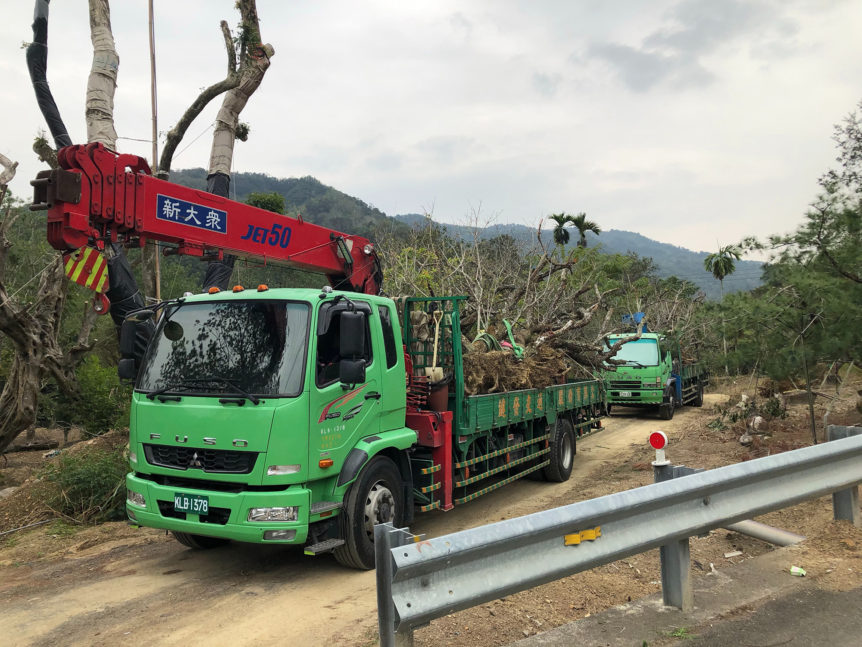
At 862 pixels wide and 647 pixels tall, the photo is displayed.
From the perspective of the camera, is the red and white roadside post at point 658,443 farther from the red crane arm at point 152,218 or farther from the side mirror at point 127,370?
the side mirror at point 127,370

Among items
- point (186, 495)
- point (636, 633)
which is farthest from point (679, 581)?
point (186, 495)

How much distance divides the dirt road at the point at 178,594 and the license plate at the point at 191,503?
67cm

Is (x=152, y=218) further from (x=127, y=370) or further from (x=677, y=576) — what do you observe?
(x=677, y=576)

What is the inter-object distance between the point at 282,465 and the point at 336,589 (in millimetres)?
1121

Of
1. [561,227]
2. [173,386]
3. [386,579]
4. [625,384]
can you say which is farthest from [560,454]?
[561,227]

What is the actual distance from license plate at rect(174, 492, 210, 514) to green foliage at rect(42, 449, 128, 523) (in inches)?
115

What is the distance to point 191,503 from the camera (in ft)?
16.0

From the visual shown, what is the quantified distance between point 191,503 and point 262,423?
874 millimetres

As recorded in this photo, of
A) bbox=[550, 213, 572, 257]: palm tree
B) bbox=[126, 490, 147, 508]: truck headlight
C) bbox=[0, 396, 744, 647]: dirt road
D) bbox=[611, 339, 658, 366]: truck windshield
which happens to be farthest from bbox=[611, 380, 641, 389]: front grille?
bbox=[550, 213, 572, 257]: palm tree

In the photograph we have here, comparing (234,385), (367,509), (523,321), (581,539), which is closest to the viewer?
(581,539)

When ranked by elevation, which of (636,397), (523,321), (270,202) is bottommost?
(636,397)

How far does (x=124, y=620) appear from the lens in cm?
445

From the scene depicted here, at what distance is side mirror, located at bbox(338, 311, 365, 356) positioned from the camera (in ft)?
16.2

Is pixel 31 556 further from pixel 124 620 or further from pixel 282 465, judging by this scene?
pixel 282 465
